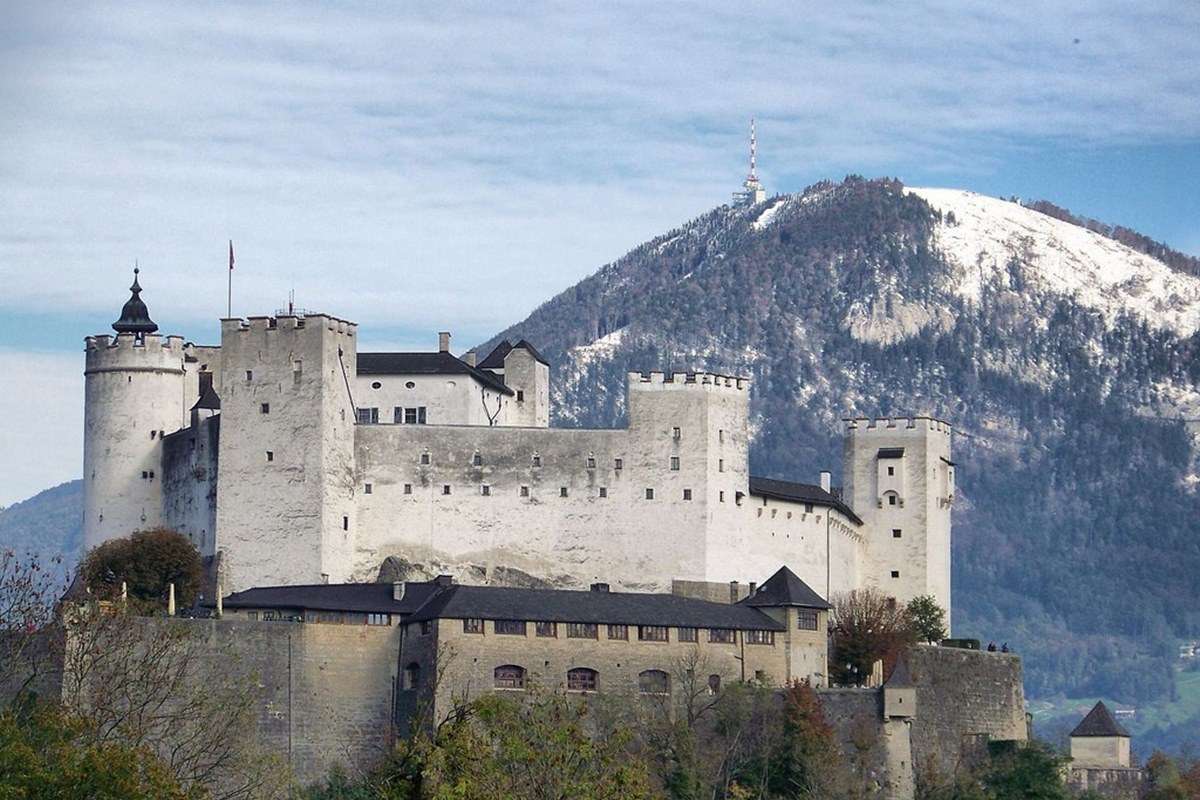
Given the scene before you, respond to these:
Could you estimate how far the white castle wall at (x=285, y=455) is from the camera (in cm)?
9450

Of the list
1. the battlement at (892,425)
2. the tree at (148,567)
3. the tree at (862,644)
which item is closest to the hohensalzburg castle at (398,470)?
the tree at (148,567)

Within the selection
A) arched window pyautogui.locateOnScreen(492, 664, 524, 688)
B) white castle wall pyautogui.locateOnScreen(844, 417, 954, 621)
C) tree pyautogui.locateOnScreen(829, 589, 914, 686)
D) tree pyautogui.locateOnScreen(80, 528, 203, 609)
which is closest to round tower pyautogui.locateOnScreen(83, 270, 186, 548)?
tree pyautogui.locateOnScreen(80, 528, 203, 609)

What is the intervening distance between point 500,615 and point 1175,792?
3005cm

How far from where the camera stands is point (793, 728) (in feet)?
285

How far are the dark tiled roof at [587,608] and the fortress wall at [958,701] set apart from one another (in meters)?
6.19

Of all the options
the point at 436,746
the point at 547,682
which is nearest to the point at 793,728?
the point at 547,682

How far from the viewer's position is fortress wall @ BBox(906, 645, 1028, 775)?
93.1m

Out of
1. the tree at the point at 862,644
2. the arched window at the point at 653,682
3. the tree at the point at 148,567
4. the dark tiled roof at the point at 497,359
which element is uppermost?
the dark tiled roof at the point at 497,359

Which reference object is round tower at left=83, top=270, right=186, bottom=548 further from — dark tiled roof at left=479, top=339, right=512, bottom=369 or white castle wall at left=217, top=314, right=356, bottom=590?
dark tiled roof at left=479, top=339, right=512, bottom=369

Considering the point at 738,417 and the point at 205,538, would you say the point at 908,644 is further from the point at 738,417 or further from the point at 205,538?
the point at 205,538

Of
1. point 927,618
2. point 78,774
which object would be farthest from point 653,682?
point 78,774

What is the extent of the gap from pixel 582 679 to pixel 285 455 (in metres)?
14.3

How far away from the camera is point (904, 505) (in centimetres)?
10919

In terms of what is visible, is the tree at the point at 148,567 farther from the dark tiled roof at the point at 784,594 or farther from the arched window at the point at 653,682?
the dark tiled roof at the point at 784,594
